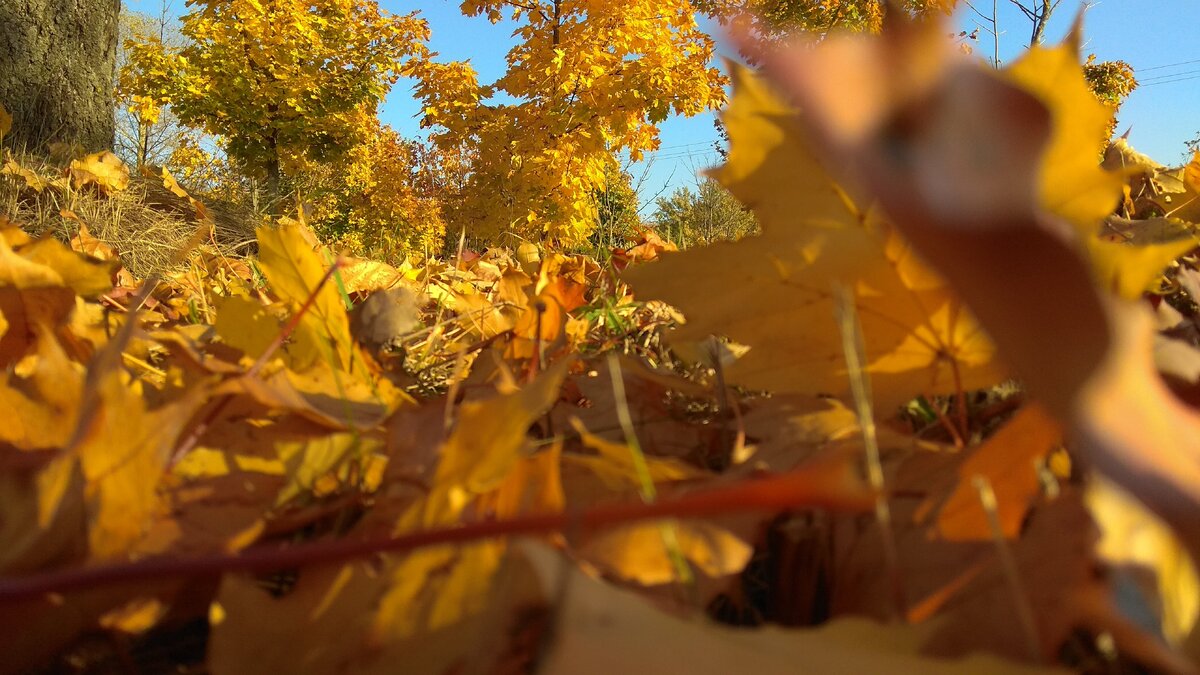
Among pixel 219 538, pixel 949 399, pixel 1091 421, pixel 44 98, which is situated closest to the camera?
pixel 1091 421

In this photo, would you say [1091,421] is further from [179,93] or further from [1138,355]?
[179,93]

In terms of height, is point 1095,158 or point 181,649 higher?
point 1095,158

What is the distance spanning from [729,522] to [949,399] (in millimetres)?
216

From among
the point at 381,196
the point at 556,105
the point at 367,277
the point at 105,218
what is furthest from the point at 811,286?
the point at 381,196

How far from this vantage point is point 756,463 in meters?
0.28

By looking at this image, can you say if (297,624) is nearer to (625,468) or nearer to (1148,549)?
(625,468)

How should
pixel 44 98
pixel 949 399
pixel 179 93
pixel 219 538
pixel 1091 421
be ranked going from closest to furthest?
pixel 1091 421 < pixel 219 538 < pixel 949 399 < pixel 44 98 < pixel 179 93

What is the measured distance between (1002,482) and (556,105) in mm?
5926

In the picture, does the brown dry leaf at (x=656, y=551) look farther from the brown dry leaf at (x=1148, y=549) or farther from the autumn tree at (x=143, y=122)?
the autumn tree at (x=143, y=122)

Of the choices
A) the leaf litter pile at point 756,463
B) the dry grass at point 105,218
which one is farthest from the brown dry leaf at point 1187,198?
the dry grass at point 105,218

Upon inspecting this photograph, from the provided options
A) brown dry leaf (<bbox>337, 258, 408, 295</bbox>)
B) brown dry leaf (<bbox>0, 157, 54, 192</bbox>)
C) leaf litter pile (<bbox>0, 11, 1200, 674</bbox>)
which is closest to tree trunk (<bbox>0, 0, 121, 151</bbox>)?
brown dry leaf (<bbox>0, 157, 54, 192</bbox>)

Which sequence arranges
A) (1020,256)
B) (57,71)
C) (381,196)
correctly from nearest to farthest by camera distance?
(1020,256) < (57,71) < (381,196)

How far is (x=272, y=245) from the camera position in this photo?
15.8 inches

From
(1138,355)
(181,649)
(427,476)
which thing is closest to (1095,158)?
(1138,355)
